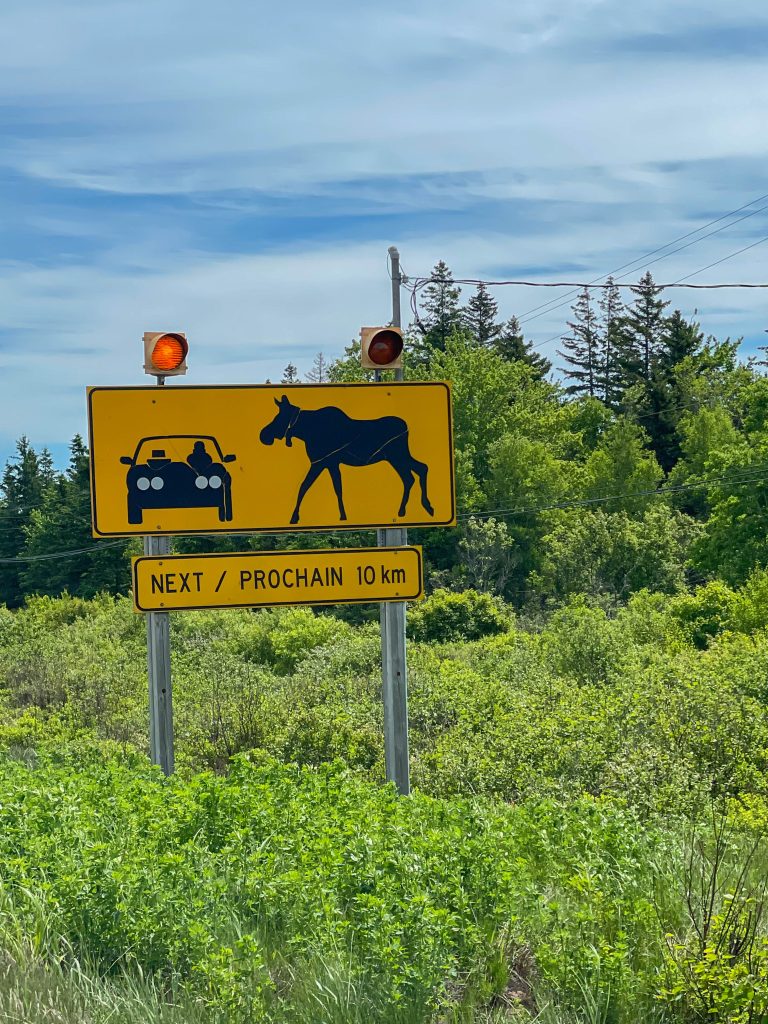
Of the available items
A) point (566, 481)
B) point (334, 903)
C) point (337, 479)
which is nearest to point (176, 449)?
point (337, 479)

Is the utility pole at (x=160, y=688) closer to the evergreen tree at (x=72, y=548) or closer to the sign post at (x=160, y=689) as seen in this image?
the sign post at (x=160, y=689)

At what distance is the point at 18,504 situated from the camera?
76938 mm

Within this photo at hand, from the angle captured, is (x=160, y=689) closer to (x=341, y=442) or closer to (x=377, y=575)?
(x=377, y=575)

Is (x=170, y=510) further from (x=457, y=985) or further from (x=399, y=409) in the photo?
(x=457, y=985)

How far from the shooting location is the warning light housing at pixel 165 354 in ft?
22.0

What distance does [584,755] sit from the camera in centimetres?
942

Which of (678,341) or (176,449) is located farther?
(678,341)

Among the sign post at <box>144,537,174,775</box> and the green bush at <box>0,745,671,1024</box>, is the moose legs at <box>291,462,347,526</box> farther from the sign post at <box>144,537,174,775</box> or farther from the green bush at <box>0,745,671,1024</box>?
the green bush at <box>0,745,671,1024</box>

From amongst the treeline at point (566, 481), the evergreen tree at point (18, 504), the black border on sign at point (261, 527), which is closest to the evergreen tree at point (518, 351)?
the treeline at point (566, 481)

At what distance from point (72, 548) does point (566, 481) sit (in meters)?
29.2

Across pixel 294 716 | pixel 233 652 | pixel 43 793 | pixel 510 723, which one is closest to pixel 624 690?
pixel 510 723

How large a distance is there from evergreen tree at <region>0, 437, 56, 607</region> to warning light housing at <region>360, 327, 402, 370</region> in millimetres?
69672

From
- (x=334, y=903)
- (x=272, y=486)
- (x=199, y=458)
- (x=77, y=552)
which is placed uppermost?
(x=199, y=458)

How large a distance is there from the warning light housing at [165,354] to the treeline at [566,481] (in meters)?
32.6
